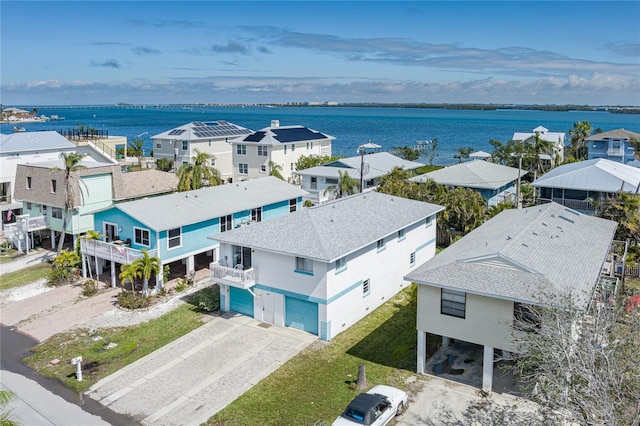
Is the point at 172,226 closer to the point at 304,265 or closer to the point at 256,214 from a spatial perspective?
the point at 256,214

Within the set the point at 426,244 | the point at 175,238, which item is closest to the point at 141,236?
the point at 175,238

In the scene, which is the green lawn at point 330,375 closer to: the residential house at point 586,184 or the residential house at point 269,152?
the residential house at point 586,184

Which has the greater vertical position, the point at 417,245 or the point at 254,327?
the point at 417,245

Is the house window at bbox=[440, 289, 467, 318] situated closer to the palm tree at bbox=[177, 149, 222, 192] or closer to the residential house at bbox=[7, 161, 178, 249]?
the residential house at bbox=[7, 161, 178, 249]

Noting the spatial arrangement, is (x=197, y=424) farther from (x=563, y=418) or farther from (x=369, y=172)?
(x=369, y=172)

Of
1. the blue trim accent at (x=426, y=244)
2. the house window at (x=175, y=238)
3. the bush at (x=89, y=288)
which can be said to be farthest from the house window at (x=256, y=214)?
the blue trim accent at (x=426, y=244)

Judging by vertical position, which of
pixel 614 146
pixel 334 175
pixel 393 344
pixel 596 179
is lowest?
pixel 393 344

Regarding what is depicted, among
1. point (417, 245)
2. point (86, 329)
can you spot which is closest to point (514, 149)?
point (417, 245)
